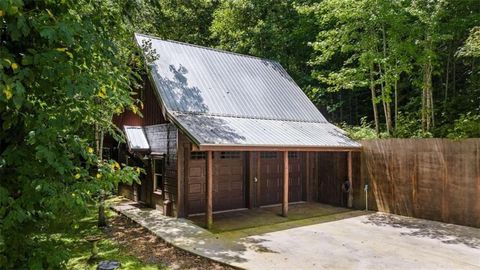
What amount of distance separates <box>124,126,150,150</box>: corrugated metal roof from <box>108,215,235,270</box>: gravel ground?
262cm

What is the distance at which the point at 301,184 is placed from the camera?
11984 millimetres

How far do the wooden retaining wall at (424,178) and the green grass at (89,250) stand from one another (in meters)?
6.99

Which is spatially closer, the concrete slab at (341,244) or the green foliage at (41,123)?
the green foliage at (41,123)

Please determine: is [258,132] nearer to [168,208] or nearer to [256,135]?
[256,135]

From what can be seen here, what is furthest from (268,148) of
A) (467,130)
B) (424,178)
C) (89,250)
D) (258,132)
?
(467,130)

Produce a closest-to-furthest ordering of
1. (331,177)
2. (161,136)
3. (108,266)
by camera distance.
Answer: (108,266)
(161,136)
(331,177)

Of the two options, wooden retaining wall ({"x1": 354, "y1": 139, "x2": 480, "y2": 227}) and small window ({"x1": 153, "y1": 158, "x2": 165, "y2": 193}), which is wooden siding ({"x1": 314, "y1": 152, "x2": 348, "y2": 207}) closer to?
wooden retaining wall ({"x1": 354, "y1": 139, "x2": 480, "y2": 227})

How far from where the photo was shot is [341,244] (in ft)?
22.5

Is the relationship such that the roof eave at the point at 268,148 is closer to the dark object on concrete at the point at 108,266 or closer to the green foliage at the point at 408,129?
the green foliage at the point at 408,129

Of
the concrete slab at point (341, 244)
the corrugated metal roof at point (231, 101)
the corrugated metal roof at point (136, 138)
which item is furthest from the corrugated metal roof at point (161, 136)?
the concrete slab at point (341, 244)

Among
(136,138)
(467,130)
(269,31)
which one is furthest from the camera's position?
(269,31)

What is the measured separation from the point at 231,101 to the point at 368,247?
5719mm

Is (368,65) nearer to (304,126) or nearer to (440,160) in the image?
(304,126)

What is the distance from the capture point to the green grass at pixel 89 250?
569 cm
